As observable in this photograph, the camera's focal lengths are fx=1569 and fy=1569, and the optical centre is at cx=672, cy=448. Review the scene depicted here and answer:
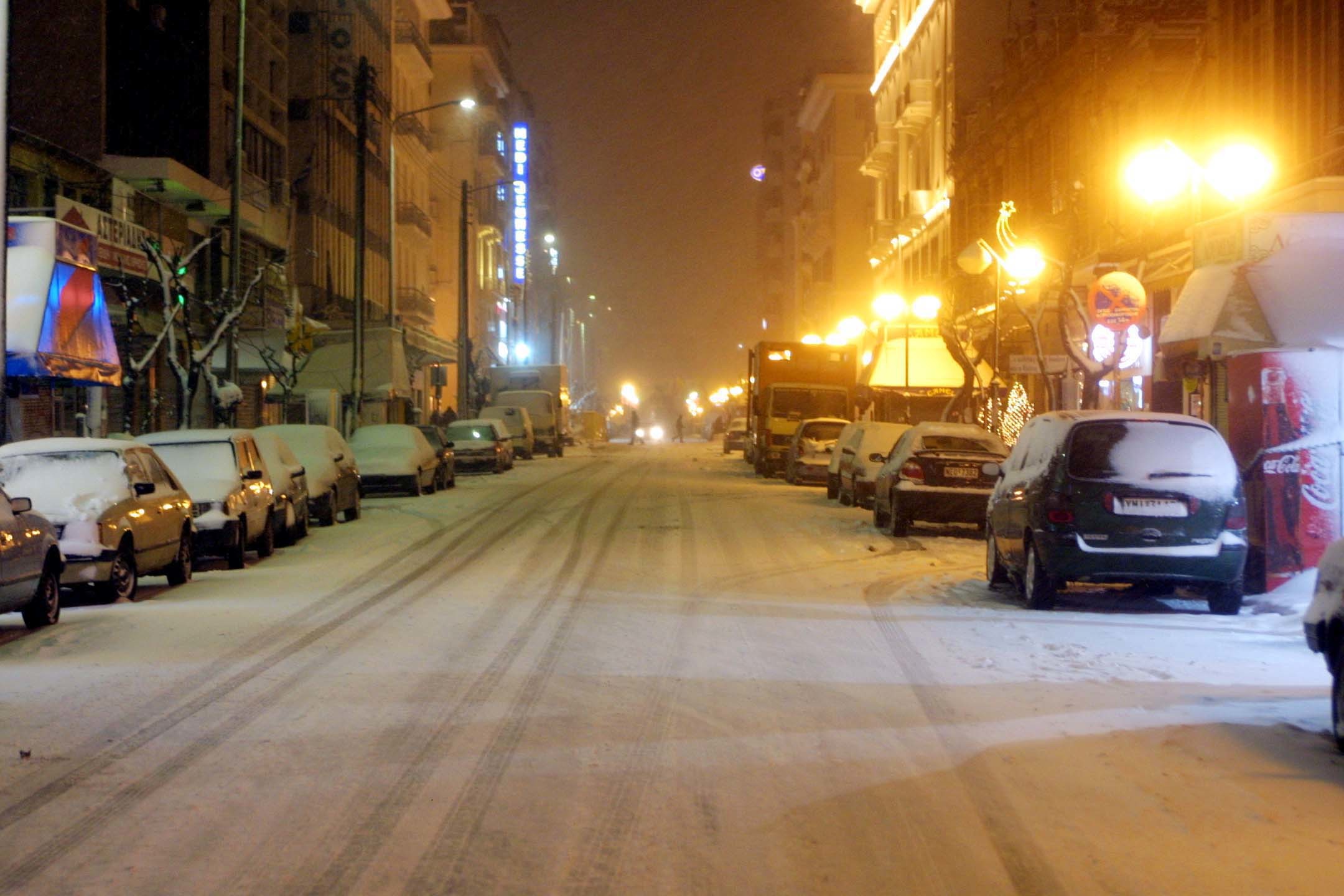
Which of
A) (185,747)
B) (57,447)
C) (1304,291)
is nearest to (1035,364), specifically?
(1304,291)

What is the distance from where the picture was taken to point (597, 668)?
10.6 meters

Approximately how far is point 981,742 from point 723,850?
2.54 meters

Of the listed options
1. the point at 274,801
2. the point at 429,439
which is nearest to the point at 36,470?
the point at 274,801

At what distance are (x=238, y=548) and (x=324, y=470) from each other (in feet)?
20.3

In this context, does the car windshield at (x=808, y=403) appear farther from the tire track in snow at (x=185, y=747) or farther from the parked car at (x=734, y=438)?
the tire track in snow at (x=185, y=747)

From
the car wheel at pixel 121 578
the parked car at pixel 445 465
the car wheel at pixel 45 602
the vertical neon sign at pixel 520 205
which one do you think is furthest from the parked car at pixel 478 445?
the vertical neon sign at pixel 520 205

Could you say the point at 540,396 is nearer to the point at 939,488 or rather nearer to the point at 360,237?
the point at 360,237

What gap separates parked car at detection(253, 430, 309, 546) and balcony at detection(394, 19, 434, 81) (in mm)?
50095

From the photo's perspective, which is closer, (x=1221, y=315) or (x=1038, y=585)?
(x=1038, y=585)

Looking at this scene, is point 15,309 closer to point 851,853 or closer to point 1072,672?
point 1072,672

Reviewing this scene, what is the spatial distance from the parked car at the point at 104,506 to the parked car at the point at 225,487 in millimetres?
1293

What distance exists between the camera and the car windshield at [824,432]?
37.2 m

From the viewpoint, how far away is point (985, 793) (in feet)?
23.3

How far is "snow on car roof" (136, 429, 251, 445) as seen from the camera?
63.3 feet
